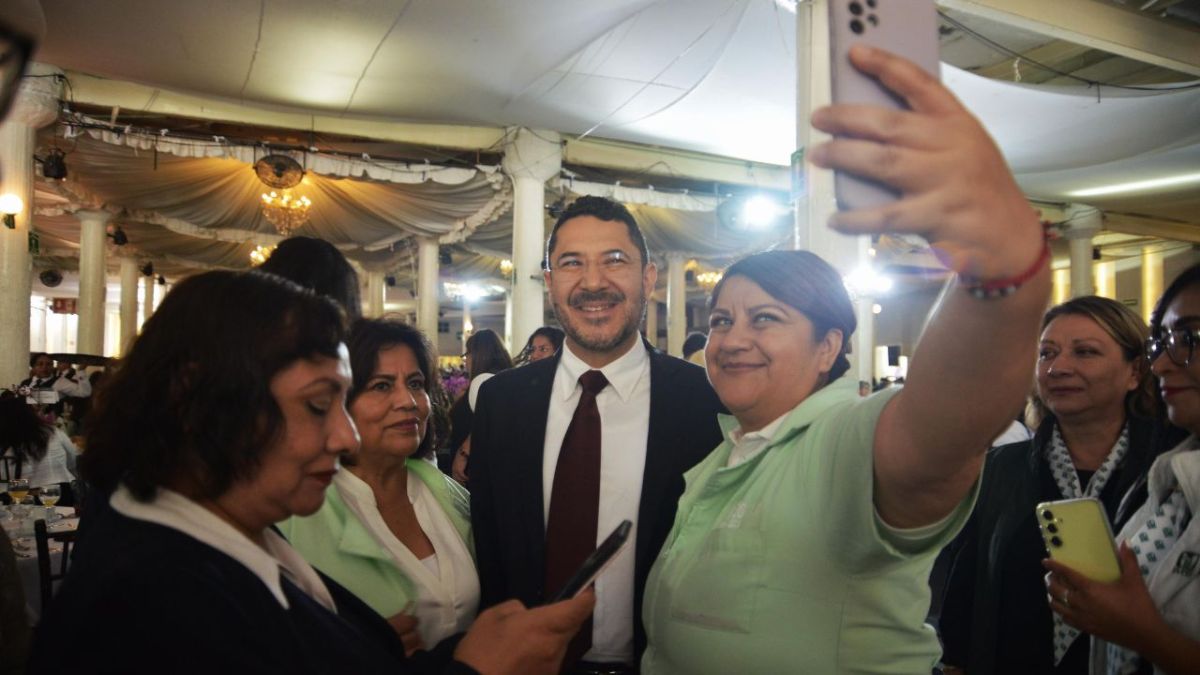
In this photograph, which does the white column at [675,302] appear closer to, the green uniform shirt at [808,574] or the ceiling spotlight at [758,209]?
the ceiling spotlight at [758,209]

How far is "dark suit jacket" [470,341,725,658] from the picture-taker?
181 cm

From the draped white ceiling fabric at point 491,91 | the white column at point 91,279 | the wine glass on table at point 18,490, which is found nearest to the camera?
the wine glass on table at point 18,490

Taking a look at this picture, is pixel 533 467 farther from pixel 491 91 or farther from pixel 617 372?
pixel 491 91

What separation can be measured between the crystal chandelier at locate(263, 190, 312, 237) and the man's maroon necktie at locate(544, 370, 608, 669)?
767cm

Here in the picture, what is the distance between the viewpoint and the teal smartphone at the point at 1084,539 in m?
1.33

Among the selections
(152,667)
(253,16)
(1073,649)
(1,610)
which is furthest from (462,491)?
(253,16)

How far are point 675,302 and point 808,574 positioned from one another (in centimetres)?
1317

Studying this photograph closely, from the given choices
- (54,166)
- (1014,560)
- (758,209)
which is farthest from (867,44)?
(758,209)

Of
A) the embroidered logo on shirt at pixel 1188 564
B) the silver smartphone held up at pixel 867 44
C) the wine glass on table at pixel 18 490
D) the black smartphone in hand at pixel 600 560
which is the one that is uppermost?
the silver smartphone held up at pixel 867 44

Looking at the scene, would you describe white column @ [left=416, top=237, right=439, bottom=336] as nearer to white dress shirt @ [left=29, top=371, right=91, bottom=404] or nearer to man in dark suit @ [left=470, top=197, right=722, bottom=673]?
white dress shirt @ [left=29, top=371, right=91, bottom=404]

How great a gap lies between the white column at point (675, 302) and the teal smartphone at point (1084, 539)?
12.0 meters

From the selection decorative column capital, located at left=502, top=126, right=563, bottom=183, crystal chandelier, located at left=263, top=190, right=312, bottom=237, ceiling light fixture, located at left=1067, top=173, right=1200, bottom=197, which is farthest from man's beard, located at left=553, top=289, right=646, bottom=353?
ceiling light fixture, located at left=1067, top=173, right=1200, bottom=197

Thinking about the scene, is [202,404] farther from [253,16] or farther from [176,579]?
[253,16]

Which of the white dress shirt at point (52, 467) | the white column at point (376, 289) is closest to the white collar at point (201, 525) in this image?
the white dress shirt at point (52, 467)
